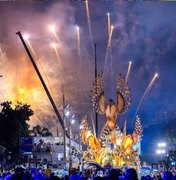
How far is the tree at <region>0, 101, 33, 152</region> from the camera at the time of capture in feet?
152

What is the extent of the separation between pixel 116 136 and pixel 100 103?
2.99 metres

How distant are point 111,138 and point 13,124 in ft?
41.3

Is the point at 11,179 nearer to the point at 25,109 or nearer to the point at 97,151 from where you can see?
the point at 97,151

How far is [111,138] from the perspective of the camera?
38.3 metres

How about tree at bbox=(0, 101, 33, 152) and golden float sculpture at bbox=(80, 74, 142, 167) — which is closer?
golden float sculpture at bbox=(80, 74, 142, 167)

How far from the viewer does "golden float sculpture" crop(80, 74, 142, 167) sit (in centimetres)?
3778

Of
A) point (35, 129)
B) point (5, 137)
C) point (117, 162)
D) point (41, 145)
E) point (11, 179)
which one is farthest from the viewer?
point (35, 129)

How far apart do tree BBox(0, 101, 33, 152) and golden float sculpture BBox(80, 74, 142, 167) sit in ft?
32.3

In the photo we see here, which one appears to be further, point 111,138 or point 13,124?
point 13,124

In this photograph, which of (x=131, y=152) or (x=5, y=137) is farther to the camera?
(x=5, y=137)

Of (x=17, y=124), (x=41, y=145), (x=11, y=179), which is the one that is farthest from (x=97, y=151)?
(x=11, y=179)

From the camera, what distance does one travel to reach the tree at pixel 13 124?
4619cm

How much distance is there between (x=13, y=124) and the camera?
46844 mm

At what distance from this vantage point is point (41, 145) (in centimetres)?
5847
